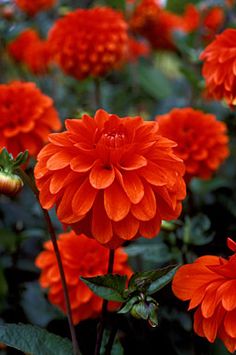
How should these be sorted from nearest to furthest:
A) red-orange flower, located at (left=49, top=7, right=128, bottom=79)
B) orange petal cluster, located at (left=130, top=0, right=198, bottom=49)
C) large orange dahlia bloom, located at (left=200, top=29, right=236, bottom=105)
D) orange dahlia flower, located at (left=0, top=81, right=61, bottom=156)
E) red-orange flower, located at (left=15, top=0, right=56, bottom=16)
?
1. large orange dahlia bloom, located at (left=200, top=29, right=236, bottom=105)
2. orange dahlia flower, located at (left=0, top=81, right=61, bottom=156)
3. red-orange flower, located at (left=49, top=7, right=128, bottom=79)
4. orange petal cluster, located at (left=130, top=0, right=198, bottom=49)
5. red-orange flower, located at (left=15, top=0, right=56, bottom=16)

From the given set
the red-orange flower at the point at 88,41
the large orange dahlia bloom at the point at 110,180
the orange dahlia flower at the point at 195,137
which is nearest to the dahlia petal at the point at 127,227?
the large orange dahlia bloom at the point at 110,180

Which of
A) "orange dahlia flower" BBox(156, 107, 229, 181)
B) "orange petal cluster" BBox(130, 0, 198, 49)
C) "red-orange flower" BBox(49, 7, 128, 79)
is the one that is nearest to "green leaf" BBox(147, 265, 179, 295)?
"orange dahlia flower" BBox(156, 107, 229, 181)

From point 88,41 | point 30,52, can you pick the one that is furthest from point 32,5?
point 88,41

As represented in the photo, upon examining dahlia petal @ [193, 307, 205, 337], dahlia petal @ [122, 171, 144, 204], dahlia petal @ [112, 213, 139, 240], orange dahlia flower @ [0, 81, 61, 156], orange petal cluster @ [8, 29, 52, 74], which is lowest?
orange petal cluster @ [8, 29, 52, 74]

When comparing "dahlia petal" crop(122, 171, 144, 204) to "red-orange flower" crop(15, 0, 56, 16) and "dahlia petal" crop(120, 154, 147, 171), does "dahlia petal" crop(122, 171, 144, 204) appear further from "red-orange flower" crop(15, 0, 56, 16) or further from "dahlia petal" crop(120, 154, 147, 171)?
"red-orange flower" crop(15, 0, 56, 16)

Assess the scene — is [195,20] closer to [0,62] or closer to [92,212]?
[0,62]

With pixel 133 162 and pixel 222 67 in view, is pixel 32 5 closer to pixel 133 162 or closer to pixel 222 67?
pixel 222 67
